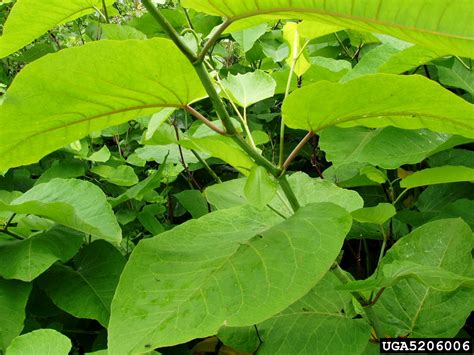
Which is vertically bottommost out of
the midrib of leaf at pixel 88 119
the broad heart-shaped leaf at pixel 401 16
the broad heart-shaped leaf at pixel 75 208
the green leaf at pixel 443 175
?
the green leaf at pixel 443 175

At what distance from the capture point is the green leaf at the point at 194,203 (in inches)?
46.4

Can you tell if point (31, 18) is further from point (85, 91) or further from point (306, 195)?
point (306, 195)

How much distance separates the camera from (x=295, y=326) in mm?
760

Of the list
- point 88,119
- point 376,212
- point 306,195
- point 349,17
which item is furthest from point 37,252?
point 349,17

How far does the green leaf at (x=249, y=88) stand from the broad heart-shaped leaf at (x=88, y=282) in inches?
15.5

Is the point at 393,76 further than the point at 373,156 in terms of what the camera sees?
No

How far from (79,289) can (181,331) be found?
0.49 m

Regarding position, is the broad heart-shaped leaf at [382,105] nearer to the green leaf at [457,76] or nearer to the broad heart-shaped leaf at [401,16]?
the broad heart-shaped leaf at [401,16]

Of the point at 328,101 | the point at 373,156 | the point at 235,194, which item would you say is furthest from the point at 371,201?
the point at 328,101

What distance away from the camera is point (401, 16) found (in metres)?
0.45

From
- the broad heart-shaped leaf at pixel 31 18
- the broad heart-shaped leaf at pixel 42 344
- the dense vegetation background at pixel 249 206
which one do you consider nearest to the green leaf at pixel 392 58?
the dense vegetation background at pixel 249 206

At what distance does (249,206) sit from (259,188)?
0.13 m

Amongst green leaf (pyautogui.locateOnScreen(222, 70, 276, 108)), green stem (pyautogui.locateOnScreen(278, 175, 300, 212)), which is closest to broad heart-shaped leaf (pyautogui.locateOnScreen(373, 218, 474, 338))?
green stem (pyautogui.locateOnScreen(278, 175, 300, 212))

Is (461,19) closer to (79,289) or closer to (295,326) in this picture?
(295,326)
